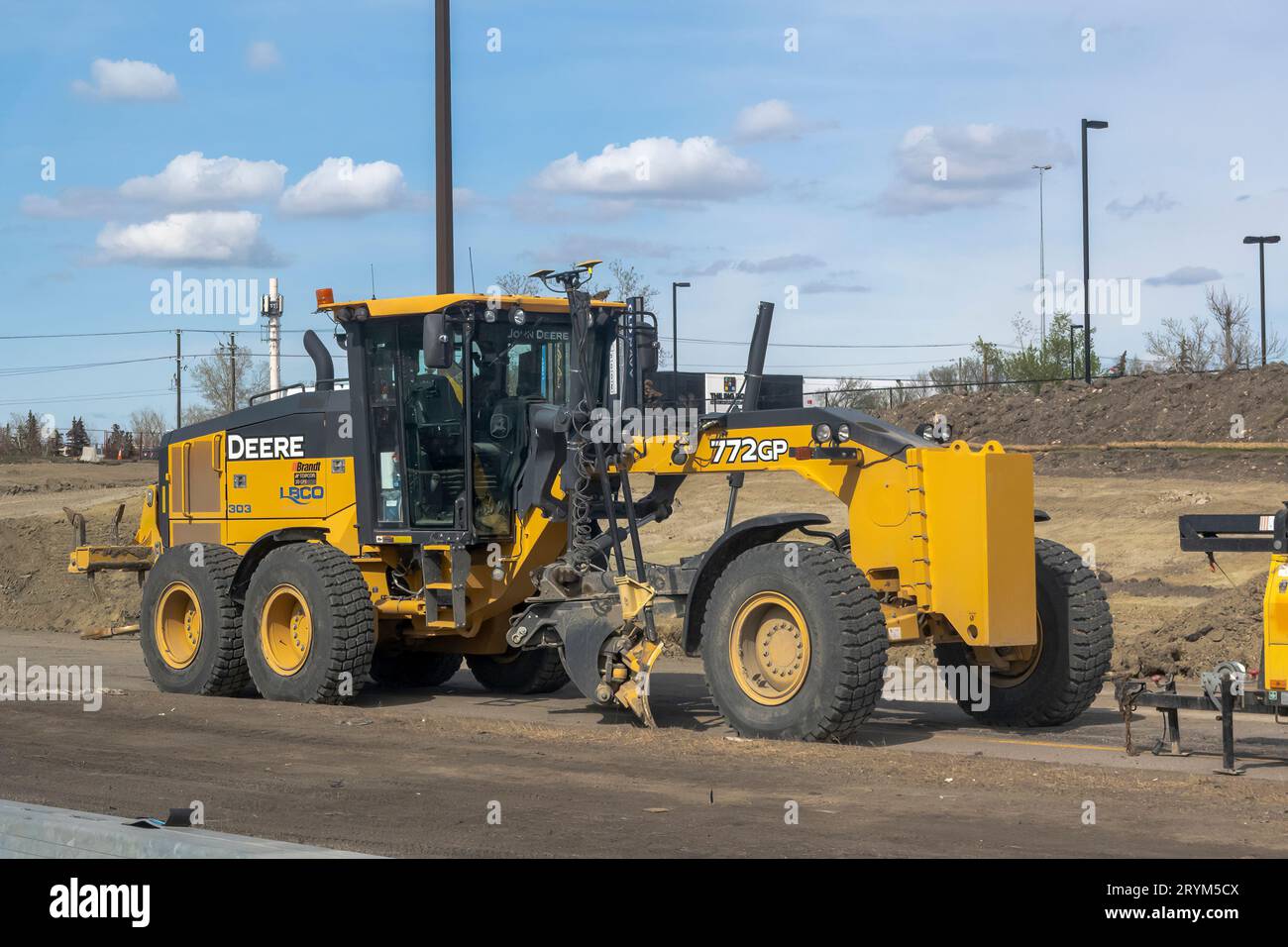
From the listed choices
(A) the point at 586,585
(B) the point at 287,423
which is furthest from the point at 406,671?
(A) the point at 586,585

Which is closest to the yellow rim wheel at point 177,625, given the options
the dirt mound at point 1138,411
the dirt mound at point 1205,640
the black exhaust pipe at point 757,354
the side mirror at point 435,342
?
the side mirror at point 435,342

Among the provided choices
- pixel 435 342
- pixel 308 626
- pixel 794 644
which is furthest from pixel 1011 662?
pixel 308 626

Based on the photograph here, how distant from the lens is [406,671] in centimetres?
1612

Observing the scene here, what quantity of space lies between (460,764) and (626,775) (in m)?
1.20

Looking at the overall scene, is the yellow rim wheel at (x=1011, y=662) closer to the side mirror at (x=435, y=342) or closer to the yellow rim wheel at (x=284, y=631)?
the side mirror at (x=435, y=342)

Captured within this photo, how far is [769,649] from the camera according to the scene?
11383mm

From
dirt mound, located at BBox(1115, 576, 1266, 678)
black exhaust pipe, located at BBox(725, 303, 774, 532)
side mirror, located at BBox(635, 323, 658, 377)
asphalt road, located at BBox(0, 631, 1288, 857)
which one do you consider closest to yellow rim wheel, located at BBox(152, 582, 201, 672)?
asphalt road, located at BBox(0, 631, 1288, 857)

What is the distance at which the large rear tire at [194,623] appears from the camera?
1498 cm

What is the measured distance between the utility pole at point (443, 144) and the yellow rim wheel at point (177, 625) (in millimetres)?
5776

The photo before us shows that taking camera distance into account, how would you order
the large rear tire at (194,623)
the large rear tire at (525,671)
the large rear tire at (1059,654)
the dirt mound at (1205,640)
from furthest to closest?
the dirt mound at (1205,640) < the large rear tire at (525,671) < the large rear tire at (194,623) < the large rear tire at (1059,654)

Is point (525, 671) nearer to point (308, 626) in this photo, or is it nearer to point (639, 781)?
point (308, 626)

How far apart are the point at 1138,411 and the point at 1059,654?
85.3 feet

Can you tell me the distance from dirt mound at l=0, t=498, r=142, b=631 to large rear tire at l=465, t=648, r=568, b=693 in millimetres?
9886

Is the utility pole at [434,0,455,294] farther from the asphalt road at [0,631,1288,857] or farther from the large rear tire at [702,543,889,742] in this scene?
the large rear tire at [702,543,889,742]
